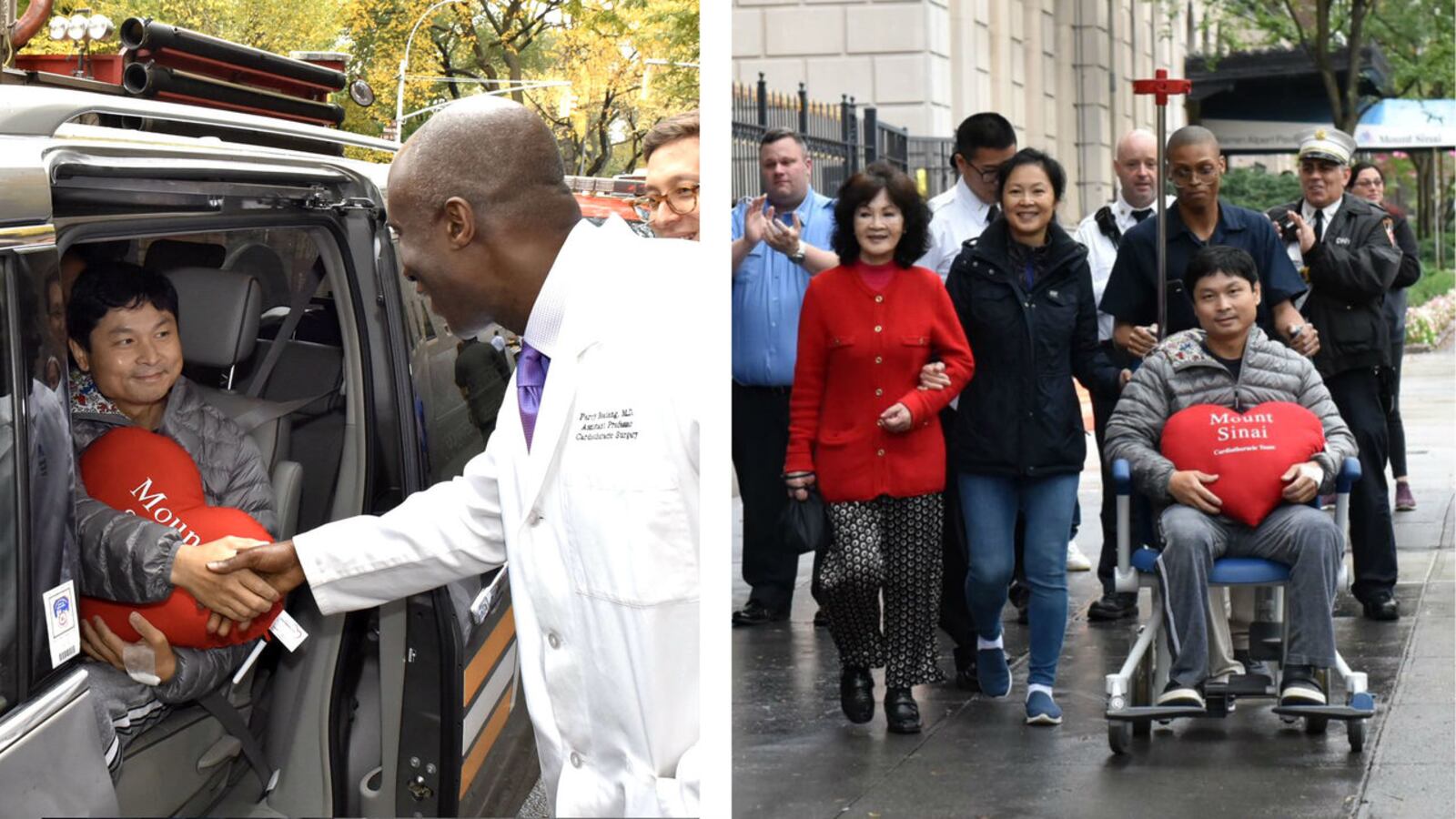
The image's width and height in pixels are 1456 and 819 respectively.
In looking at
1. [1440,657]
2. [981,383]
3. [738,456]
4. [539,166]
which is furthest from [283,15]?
[1440,657]

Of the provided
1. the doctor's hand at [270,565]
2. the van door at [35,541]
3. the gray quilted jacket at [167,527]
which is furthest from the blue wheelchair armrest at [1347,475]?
the van door at [35,541]

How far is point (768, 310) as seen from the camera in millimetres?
5926

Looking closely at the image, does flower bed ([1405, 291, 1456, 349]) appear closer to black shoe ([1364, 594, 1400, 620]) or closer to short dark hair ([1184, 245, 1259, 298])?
black shoe ([1364, 594, 1400, 620])

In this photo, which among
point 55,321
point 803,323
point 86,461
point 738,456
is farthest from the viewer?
point 738,456

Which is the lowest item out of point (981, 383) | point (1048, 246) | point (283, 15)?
point (981, 383)

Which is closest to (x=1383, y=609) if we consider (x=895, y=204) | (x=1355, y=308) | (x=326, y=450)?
(x=1355, y=308)

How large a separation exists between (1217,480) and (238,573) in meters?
2.84

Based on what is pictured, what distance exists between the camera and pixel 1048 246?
502 centimetres

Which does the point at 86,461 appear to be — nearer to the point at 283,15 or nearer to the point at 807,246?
the point at 283,15

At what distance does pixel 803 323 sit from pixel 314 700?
2303 millimetres

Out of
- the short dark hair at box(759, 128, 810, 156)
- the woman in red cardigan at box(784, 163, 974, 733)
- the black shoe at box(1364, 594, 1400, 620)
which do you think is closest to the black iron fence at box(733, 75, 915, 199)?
the short dark hair at box(759, 128, 810, 156)

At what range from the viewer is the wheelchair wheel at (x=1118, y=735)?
4.77 m

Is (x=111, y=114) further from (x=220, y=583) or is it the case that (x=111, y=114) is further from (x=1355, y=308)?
(x=1355, y=308)

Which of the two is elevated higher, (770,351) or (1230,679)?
(770,351)
